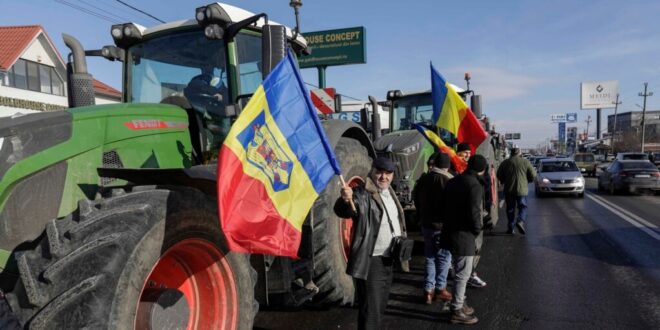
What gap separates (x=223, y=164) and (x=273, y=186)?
0.40 m

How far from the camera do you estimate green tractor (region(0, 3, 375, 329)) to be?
2193 millimetres

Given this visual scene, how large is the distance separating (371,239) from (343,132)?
5.53 feet

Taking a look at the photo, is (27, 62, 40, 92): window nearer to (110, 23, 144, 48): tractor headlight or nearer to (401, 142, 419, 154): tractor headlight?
(401, 142, 419, 154): tractor headlight

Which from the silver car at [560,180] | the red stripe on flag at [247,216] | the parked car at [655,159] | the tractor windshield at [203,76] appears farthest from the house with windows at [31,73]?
the parked car at [655,159]

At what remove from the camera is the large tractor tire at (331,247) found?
4012mm

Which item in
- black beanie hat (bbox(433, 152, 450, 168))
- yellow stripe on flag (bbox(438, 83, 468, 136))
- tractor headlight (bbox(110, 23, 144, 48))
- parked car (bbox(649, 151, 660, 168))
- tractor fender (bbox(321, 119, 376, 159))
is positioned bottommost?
parked car (bbox(649, 151, 660, 168))

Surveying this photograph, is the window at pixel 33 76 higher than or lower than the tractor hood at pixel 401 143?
higher

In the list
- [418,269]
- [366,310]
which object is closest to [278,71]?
[366,310]

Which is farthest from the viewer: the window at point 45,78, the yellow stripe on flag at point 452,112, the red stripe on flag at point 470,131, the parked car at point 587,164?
the parked car at point 587,164

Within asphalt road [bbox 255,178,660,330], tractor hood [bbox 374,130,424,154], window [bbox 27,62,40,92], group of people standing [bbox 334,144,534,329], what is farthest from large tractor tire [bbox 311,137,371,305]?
window [bbox 27,62,40,92]

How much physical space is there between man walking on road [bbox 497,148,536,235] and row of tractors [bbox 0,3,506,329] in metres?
5.24

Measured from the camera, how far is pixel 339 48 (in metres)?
20.4

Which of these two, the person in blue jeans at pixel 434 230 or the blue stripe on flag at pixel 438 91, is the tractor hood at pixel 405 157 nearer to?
the blue stripe on flag at pixel 438 91

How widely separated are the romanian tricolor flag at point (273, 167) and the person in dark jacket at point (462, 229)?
1881 millimetres
